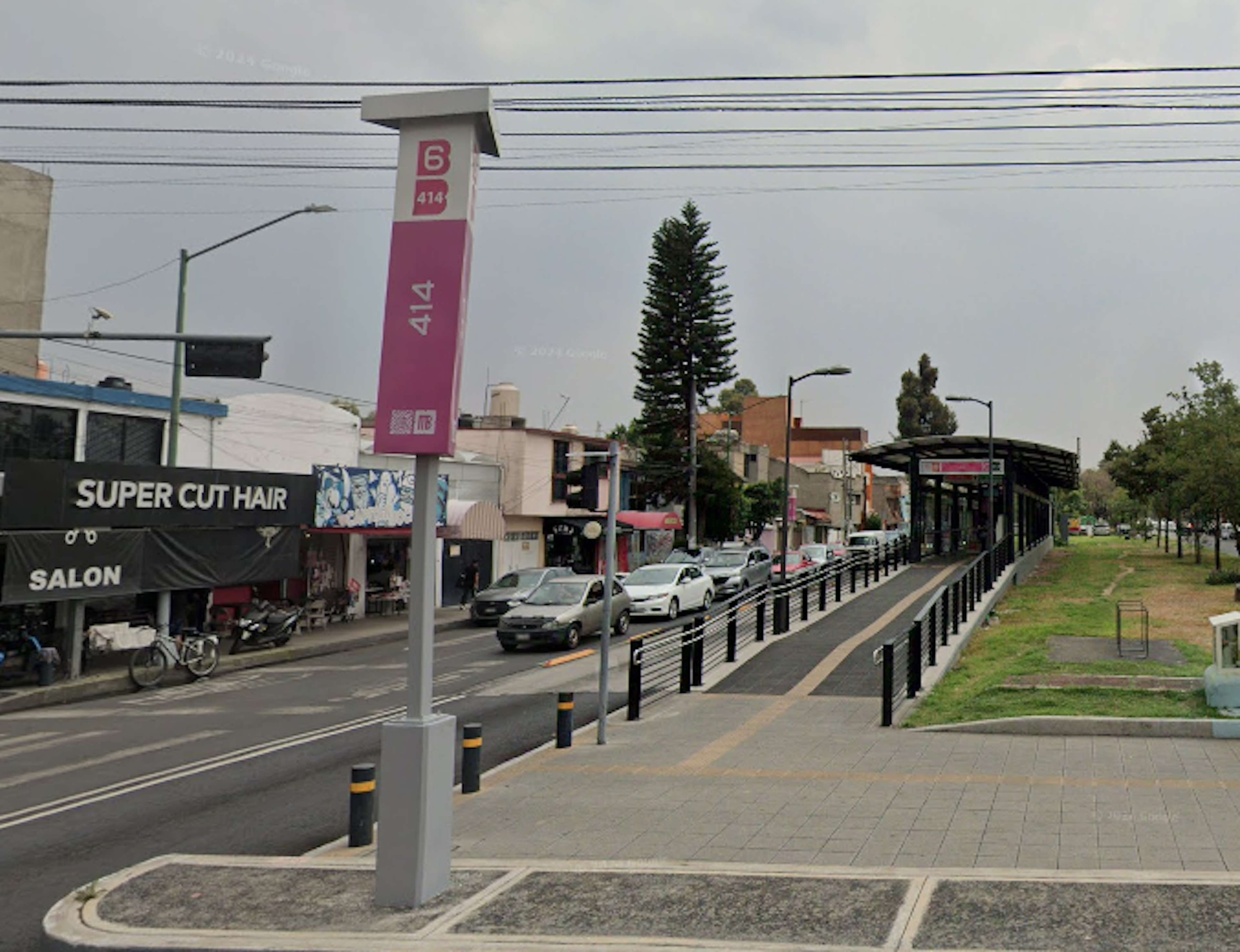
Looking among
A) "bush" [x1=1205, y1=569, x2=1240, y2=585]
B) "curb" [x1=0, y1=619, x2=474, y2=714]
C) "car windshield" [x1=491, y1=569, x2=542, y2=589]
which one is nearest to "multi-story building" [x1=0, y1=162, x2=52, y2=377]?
"car windshield" [x1=491, y1=569, x2=542, y2=589]

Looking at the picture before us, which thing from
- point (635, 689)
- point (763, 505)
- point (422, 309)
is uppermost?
point (763, 505)

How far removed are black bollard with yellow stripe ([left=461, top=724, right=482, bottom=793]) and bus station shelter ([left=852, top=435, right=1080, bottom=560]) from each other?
86.0ft

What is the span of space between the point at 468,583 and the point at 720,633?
1832cm

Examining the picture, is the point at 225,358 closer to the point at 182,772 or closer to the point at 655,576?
the point at 182,772

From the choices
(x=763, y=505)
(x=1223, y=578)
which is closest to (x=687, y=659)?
(x=1223, y=578)

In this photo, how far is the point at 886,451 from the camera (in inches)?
1597

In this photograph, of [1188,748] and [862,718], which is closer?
[1188,748]

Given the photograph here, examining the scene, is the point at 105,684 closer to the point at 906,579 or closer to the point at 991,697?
the point at 991,697

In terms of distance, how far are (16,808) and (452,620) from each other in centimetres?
2138

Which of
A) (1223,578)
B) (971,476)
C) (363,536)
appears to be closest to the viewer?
(363,536)

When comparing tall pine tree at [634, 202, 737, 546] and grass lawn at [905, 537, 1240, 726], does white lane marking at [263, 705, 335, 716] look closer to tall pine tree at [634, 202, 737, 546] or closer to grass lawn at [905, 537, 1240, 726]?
grass lawn at [905, 537, 1240, 726]

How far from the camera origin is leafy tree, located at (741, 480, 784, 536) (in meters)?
72.7

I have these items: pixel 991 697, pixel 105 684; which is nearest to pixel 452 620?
pixel 105 684

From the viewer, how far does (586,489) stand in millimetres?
12930
